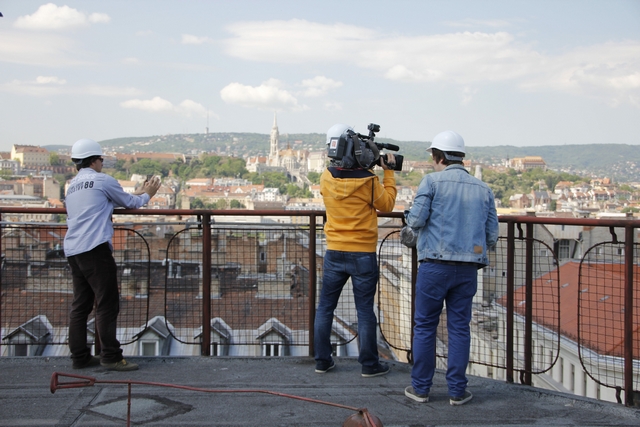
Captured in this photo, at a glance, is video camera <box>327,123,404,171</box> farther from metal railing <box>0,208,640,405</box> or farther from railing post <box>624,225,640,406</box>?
railing post <box>624,225,640,406</box>

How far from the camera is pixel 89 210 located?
4.60 metres

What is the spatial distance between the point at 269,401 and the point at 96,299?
1496 mm

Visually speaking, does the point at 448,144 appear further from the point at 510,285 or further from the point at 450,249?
the point at 510,285

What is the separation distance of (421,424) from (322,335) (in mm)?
1086

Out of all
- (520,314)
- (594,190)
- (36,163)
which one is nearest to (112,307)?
(520,314)

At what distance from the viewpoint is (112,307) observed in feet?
15.6

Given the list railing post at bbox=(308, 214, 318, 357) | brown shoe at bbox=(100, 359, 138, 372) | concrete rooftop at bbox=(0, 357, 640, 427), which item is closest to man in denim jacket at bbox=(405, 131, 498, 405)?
concrete rooftop at bbox=(0, 357, 640, 427)

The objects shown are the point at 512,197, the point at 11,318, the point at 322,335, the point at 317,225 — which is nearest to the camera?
the point at 322,335

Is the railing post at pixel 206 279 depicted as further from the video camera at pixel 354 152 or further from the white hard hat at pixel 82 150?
the video camera at pixel 354 152

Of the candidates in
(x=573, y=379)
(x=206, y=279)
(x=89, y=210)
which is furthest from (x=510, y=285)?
(x=573, y=379)

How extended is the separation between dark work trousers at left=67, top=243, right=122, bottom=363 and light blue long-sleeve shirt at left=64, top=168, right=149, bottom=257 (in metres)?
0.07

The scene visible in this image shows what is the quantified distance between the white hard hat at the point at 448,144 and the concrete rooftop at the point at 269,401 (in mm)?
1559

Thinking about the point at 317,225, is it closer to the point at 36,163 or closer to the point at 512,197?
the point at 512,197

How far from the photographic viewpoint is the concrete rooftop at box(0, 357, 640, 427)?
3.83 m
